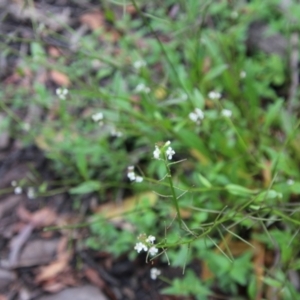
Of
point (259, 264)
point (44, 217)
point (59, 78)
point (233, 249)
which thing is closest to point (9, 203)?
point (44, 217)

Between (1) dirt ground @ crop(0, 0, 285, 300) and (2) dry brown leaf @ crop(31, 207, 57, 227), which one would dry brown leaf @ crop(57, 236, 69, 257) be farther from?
(2) dry brown leaf @ crop(31, 207, 57, 227)

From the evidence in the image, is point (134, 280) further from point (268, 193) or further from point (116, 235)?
point (268, 193)

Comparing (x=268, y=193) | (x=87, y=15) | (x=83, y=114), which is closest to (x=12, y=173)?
(x=83, y=114)

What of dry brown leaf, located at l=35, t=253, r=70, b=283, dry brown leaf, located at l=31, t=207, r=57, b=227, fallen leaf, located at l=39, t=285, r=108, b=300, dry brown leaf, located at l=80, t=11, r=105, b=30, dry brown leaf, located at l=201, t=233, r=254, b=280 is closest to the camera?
dry brown leaf, located at l=201, t=233, r=254, b=280

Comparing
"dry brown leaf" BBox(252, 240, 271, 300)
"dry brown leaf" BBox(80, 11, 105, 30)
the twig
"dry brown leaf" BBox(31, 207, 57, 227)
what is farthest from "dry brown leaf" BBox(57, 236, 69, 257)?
"dry brown leaf" BBox(80, 11, 105, 30)

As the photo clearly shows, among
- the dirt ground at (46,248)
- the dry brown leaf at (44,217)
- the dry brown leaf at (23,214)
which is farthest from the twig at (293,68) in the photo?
the dry brown leaf at (23,214)

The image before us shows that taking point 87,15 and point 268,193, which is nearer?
point 268,193

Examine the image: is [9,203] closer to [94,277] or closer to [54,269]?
[54,269]
